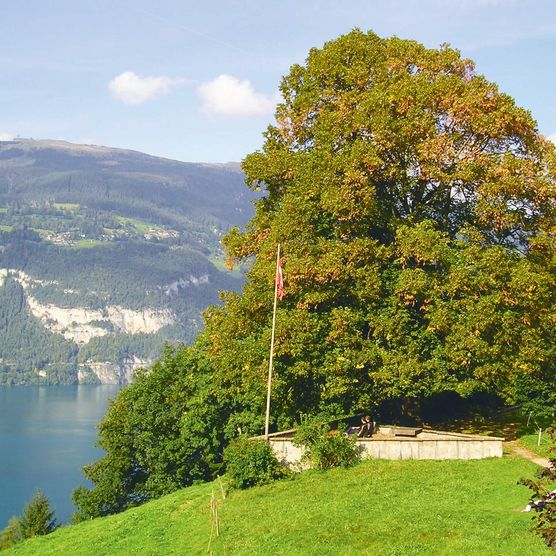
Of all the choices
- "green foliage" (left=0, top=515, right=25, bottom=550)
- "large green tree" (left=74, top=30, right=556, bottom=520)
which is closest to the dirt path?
"large green tree" (left=74, top=30, right=556, bottom=520)

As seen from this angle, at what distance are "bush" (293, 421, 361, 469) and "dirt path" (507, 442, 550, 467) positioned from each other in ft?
22.4

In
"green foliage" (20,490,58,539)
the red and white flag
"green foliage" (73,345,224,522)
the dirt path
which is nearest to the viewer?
the dirt path

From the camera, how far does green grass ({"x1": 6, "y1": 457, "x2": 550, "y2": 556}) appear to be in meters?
22.7

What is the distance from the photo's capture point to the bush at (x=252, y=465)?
31.6m

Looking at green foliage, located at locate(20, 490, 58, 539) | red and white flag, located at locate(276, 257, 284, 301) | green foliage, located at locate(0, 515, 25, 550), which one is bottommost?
green foliage, located at locate(0, 515, 25, 550)

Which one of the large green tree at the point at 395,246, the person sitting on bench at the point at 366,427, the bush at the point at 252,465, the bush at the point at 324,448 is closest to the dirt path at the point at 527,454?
the large green tree at the point at 395,246

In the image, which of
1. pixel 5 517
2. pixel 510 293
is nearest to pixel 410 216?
pixel 510 293

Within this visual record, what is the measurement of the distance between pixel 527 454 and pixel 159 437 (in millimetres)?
22640

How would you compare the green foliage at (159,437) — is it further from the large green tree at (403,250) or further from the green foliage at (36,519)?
the green foliage at (36,519)

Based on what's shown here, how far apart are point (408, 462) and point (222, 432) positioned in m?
15.1

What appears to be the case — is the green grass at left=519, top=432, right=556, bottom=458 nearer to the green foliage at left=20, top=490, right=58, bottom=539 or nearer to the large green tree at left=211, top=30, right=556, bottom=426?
the large green tree at left=211, top=30, right=556, bottom=426

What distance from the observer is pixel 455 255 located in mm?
35750

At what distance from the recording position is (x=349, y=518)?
2556cm

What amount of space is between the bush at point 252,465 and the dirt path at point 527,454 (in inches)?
387
